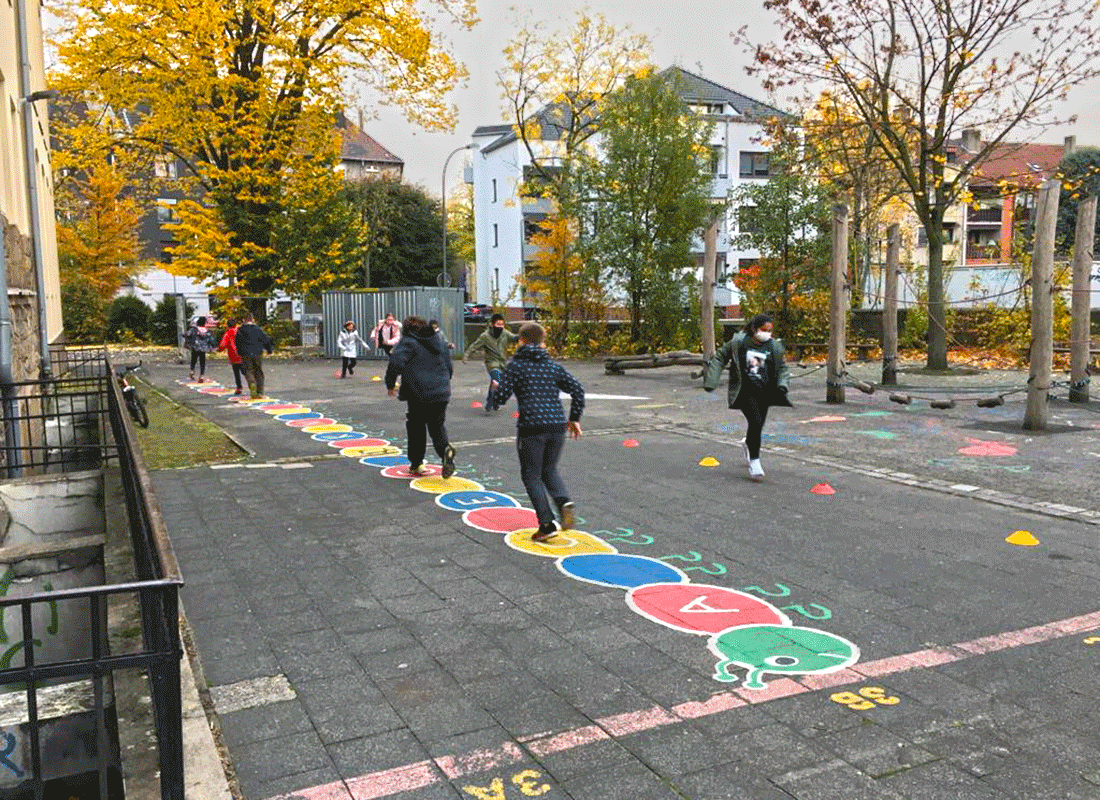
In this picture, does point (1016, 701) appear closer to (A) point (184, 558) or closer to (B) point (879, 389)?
Answer: (A) point (184, 558)

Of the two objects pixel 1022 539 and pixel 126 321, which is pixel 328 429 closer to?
pixel 1022 539

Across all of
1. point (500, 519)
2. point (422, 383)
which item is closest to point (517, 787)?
point (500, 519)

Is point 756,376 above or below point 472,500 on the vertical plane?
above

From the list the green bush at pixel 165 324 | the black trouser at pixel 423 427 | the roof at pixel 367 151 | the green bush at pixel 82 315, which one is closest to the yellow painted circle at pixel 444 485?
the black trouser at pixel 423 427

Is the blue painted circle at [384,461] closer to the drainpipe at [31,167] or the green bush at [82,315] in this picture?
the drainpipe at [31,167]

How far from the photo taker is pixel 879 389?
16.6m

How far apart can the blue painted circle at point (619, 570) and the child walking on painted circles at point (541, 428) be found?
0.54m

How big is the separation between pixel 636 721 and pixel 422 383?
5679 millimetres

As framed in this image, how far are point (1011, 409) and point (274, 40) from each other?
72.9ft

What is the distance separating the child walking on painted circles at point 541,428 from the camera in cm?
686

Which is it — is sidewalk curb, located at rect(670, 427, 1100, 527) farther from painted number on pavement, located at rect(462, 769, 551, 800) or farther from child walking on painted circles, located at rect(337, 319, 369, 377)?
child walking on painted circles, located at rect(337, 319, 369, 377)

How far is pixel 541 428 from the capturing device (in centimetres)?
686

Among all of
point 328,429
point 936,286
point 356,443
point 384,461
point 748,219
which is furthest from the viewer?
point 748,219

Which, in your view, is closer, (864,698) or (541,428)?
(864,698)
